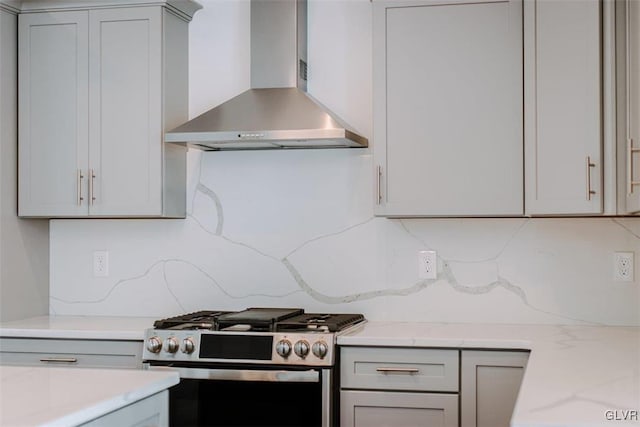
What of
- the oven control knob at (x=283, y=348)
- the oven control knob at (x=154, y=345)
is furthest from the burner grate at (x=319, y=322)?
the oven control knob at (x=154, y=345)

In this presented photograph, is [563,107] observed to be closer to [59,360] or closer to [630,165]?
[630,165]

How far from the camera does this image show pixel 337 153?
385cm

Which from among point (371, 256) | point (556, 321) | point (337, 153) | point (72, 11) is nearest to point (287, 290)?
point (371, 256)

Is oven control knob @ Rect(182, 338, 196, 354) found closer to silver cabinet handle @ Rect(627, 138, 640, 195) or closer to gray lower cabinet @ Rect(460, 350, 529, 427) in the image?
gray lower cabinet @ Rect(460, 350, 529, 427)

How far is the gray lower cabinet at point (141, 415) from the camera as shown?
1.91m

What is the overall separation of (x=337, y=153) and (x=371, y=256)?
0.49 meters

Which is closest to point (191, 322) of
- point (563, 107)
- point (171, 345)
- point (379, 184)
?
point (171, 345)

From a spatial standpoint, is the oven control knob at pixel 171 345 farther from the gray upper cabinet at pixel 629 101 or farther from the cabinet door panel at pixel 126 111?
the gray upper cabinet at pixel 629 101

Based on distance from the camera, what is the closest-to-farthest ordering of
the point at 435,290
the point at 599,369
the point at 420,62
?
1. the point at 599,369
2. the point at 420,62
3. the point at 435,290

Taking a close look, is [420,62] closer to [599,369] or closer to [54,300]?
[599,369]

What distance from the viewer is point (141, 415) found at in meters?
2.06

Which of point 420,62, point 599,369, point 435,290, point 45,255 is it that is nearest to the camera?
point 599,369

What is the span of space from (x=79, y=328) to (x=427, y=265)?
4.96 feet

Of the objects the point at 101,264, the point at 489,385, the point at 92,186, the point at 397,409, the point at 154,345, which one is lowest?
the point at 397,409
